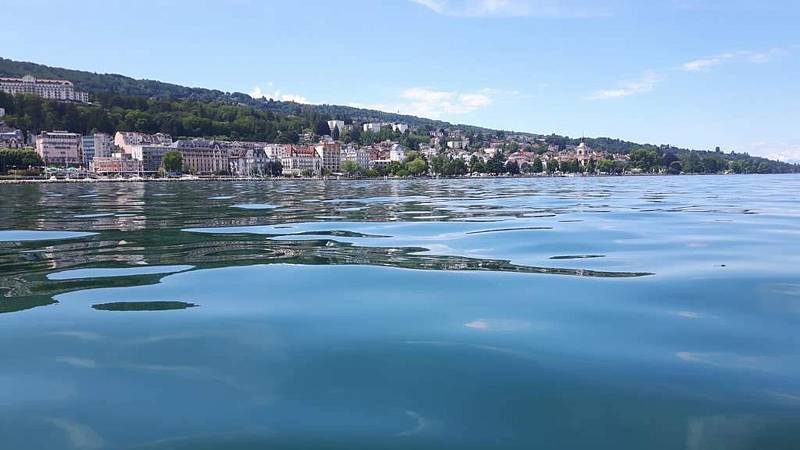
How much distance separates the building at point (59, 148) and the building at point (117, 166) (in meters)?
7.22

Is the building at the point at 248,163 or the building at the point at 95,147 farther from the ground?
the building at the point at 95,147

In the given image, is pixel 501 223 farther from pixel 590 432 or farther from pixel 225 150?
pixel 225 150

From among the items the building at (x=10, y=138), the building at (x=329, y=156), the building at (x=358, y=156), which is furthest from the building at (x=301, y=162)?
the building at (x=10, y=138)

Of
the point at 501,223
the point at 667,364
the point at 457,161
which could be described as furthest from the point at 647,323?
the point at 457,161

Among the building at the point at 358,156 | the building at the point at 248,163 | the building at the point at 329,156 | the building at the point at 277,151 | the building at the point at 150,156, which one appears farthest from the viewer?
the building at the point at 358,156

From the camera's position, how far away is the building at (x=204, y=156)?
152250 mm

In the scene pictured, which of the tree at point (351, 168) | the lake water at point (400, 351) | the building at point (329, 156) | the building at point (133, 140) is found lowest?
the lake water at point (400, 351)

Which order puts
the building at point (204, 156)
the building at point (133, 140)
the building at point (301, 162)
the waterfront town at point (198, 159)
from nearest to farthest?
the waterfront town at point (198, 159), the building at point (204, 156), the building at point (133, 140), the building at point (301, 162)

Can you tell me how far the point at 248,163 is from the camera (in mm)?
156375

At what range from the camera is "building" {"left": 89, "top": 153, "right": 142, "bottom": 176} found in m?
140

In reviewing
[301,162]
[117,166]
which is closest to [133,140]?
[117,166]

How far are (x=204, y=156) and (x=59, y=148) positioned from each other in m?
33.2

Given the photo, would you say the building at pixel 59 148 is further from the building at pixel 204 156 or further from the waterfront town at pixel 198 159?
the building at pixel 204 156

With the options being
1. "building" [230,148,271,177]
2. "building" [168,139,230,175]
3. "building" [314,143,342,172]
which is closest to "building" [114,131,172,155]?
"building" [168,139,230,175]
